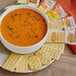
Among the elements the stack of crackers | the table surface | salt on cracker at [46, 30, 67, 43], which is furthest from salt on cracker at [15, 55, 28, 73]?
salt on cracker at [46, 30, 67, 43]

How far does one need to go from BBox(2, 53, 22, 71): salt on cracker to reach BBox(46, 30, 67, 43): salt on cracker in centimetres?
32

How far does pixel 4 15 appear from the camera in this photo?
4.38ft

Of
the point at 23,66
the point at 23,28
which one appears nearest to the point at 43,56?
the point at 23,66

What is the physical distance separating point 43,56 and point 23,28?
0.30 m

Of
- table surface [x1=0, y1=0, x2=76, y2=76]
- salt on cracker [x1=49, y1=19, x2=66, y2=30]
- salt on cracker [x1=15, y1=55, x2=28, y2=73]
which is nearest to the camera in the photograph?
salt on cracker [x1=15, y1=55, x2=28, y2=73]

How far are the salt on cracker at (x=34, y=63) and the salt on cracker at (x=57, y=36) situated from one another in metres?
0.22

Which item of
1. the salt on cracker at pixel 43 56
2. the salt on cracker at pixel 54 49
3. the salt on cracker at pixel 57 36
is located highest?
the salt on cracker at pixel 57 36

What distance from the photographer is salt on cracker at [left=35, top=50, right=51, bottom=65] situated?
48.3 inches

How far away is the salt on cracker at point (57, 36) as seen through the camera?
53.7 inches

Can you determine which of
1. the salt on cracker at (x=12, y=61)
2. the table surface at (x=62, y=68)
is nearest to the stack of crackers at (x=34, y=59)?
the salt on cracker at (x=12, y=61)

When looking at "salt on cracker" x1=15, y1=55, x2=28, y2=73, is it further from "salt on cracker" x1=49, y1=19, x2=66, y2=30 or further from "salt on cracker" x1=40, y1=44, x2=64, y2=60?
"salt on cracker" x1=49, y1=19, x2=66, y2=30

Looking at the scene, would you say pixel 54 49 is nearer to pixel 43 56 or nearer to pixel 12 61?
pixel 43 56

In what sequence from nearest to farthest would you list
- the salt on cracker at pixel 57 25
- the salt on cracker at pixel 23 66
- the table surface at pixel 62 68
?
the salt on cracker at pixel 23 66 < the table surface at pixel 62 68 < the salt on cracker at pixel 57 25

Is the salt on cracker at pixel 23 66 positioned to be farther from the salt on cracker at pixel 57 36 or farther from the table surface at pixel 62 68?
the salt on cracker at pixel 57 36
